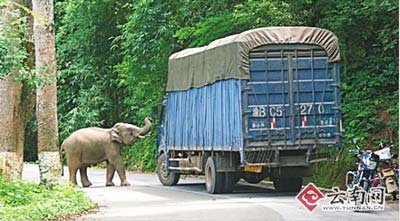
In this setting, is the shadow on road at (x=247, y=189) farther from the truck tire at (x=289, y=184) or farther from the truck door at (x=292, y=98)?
the truck door at (x=292, y=98)

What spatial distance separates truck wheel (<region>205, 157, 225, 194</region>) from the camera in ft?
64.6

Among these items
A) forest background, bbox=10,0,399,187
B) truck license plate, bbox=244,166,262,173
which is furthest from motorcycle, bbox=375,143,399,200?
forest background, bbox=10,0,399,187

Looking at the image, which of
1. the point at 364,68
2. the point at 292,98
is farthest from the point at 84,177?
the point at 364,68

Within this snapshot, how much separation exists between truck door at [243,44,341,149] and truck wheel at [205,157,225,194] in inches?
73.3

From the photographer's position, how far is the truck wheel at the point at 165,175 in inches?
938

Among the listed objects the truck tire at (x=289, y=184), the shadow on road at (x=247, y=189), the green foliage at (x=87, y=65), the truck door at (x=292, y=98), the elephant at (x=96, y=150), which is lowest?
the shadow on road at (x=247, y=189)

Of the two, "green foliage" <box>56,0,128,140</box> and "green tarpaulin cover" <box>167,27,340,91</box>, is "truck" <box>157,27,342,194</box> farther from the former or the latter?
"green foliage" <box>56,0,128,140</box>

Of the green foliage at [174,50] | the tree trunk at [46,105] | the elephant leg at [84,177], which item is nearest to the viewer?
the tree trunk at [46,105]

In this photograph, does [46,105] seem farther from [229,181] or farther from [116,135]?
[116,135]

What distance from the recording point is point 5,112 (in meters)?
18.4

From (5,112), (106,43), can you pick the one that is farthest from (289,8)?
(106,43)

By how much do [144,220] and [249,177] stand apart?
673 centimetres

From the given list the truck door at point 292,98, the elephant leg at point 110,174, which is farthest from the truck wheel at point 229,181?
the elephant leg at point 110,174

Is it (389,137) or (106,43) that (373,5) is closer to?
(389,137)
